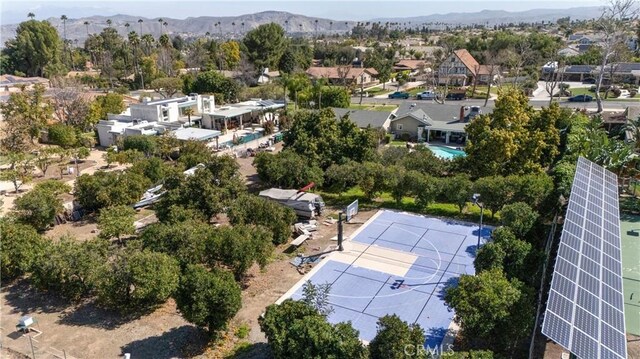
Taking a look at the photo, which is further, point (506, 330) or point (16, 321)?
point (16, 321)

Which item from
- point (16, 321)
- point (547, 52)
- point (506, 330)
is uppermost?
point (547, 52)

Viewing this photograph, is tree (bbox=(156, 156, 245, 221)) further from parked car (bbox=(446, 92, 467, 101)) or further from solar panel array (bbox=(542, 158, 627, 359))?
parked car (bbox=(446, 92, 467, 101))

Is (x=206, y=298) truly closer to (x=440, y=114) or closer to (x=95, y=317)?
(x=95, y=317)

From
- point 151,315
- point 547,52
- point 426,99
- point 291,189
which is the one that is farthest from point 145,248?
point 547,52

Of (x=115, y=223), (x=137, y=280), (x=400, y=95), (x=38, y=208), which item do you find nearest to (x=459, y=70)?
(x=400, y=95)

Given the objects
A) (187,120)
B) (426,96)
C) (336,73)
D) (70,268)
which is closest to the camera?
(70,268)

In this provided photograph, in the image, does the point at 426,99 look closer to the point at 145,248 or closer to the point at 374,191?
the point at 374,191
